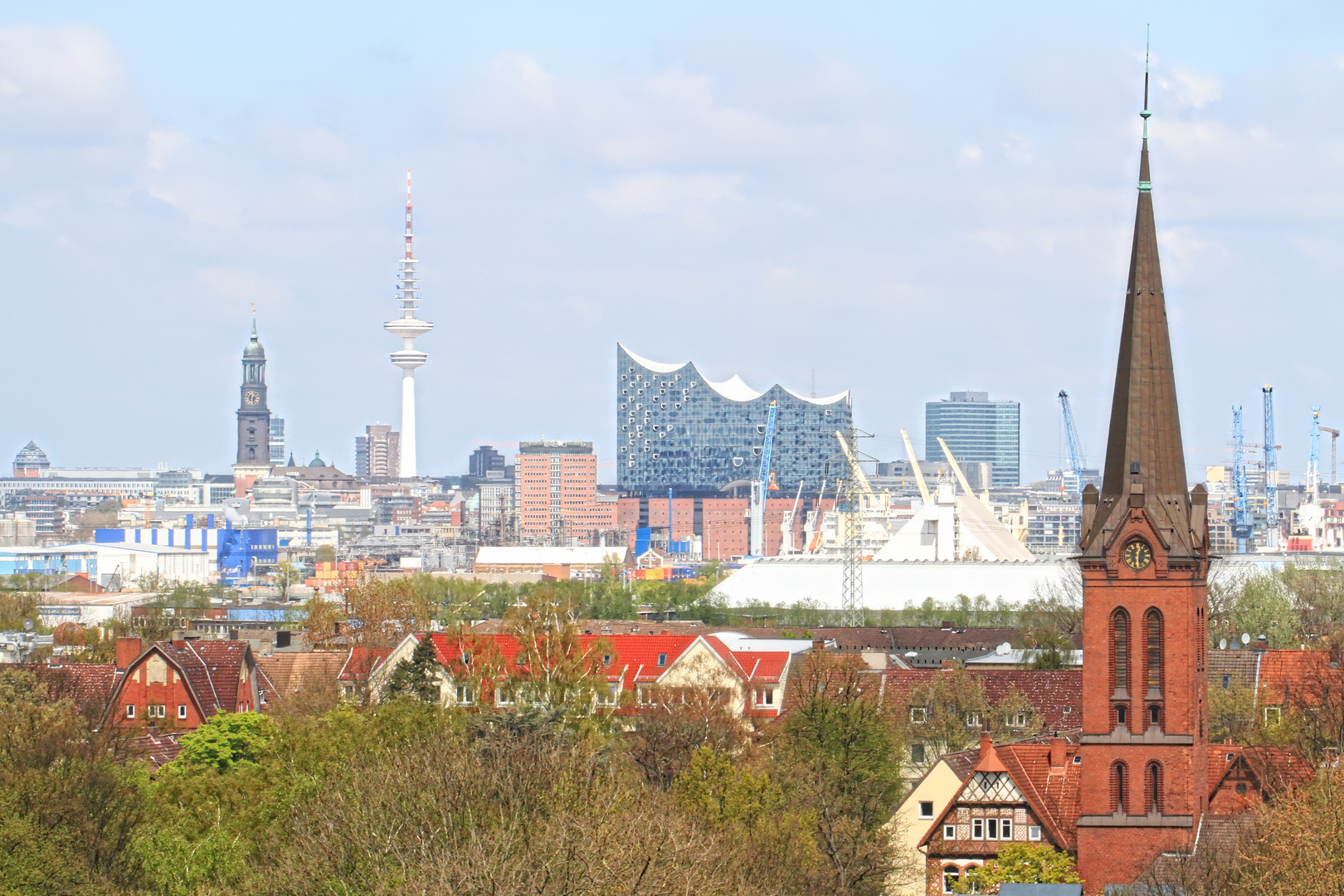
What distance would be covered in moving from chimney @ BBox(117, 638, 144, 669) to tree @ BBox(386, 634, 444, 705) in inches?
533

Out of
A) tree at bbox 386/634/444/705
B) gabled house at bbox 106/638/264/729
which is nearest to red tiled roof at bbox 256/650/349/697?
gabled house at bbox 106/638/264/729

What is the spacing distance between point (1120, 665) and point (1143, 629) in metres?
0.97

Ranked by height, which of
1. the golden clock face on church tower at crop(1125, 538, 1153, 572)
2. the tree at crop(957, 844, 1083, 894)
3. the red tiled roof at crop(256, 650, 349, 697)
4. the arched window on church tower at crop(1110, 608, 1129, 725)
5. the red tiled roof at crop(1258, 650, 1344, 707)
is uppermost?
the golden clock face on church tower at crop(1125, 538, 1153, 572)

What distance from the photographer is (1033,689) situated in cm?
8712

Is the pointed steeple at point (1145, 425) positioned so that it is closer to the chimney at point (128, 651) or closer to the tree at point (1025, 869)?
the tree at point (1025, 869)

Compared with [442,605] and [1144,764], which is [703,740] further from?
[442,605]

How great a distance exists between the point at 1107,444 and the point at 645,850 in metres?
21.1

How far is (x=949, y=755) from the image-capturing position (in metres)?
69.1

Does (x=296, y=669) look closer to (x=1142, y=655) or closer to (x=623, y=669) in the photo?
(x=623, y=669)

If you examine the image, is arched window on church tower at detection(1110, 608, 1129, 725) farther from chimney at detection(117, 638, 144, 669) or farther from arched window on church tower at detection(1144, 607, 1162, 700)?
chimney at detection(117, 638, 144, 669)

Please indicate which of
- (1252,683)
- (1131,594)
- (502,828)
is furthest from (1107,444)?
(1252,683)

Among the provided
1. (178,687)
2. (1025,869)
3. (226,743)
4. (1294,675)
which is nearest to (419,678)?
(226,743)

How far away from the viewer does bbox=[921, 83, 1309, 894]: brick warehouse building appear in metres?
56.2

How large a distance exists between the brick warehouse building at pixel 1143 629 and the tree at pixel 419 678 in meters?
27.3
